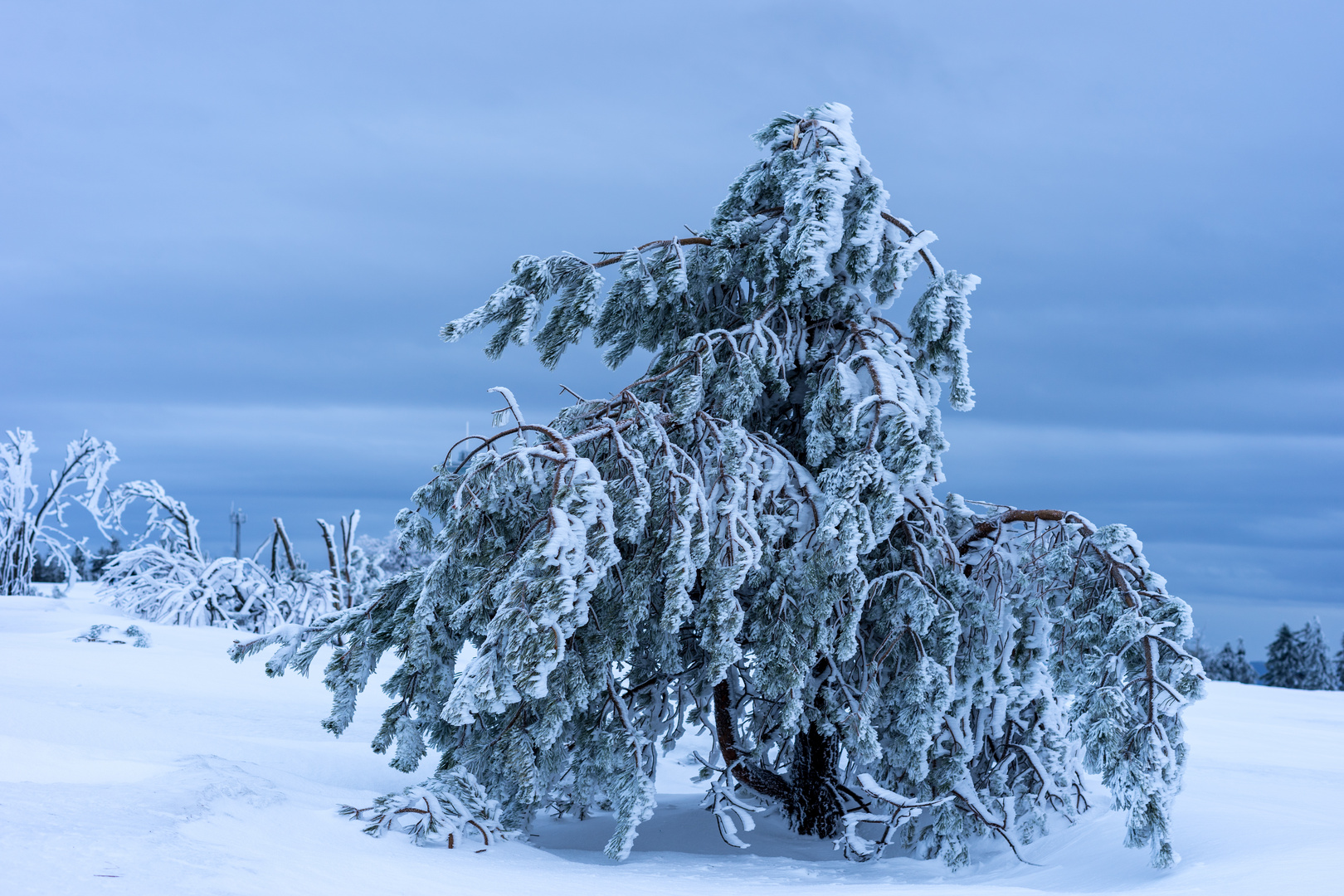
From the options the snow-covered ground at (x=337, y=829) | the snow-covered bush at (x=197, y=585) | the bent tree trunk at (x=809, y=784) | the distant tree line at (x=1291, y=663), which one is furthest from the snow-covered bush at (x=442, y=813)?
the distant tree line at (x=1291, y=663)

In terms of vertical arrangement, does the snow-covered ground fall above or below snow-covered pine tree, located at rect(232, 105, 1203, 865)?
below

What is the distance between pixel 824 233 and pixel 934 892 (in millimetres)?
3559

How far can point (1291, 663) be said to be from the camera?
2870cm

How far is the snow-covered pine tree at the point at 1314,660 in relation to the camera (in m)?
28.2

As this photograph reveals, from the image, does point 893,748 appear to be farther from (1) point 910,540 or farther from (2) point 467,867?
(2) point 467,867

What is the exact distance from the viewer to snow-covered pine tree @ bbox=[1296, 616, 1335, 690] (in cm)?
2817

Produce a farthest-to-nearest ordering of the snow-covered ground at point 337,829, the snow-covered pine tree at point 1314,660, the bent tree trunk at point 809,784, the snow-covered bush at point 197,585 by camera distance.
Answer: the snow-covered pine tree at point 1314,660, the snow-covered bush at point 197,585, the bent tree trunk at point 809,784, the snow-covered ground at point 337,829

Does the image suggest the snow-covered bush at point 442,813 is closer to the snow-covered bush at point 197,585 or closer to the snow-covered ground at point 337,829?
the snow-covered ground at point 337,829

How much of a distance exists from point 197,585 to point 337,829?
11647 mm

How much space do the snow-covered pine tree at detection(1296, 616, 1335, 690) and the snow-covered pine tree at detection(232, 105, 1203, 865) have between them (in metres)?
27.6

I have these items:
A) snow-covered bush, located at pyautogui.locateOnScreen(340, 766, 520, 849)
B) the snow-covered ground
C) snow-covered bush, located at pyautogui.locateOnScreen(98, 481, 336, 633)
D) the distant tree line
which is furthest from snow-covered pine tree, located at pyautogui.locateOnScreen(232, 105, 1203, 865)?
the distant tree line

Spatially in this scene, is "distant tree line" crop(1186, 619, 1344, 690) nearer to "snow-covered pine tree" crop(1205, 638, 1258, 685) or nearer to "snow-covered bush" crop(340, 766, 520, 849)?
"snow-covered pine tree" crop(1205, 638, 1258, 685)

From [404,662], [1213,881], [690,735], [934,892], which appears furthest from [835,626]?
[690,735]

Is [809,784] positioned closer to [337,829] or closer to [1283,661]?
[337,829]
